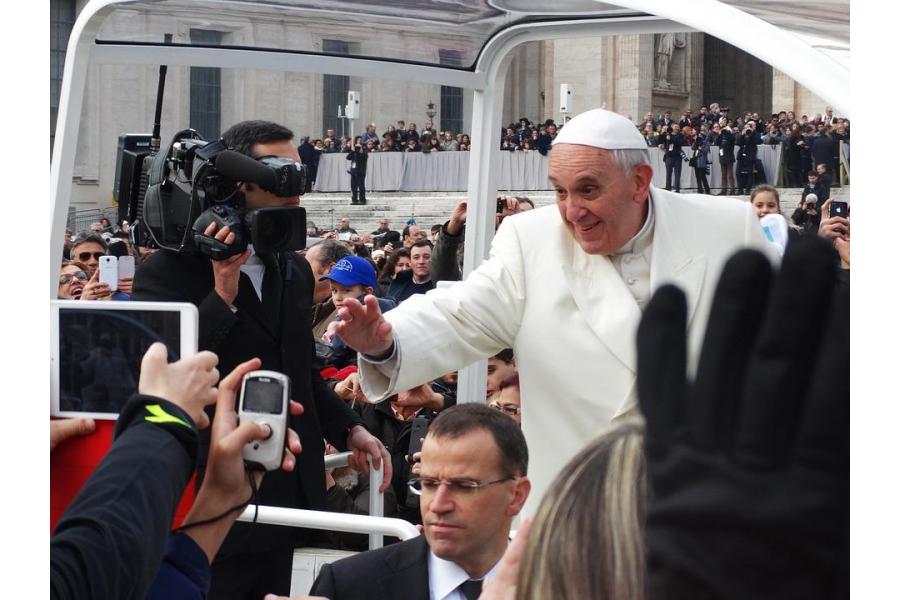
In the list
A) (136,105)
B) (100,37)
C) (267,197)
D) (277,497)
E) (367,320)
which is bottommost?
(277,497)

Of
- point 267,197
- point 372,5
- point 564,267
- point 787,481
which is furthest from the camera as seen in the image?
point 372,5

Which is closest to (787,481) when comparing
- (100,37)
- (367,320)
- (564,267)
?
(367,320)

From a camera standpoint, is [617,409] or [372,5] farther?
[372,5]

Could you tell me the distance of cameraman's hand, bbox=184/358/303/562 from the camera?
4.82 feet

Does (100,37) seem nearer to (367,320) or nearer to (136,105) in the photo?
(367,320)

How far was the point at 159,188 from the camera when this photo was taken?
2945 mm

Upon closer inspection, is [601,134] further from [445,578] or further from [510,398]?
[510,398]

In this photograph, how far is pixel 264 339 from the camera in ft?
9.79

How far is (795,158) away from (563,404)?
2364 centimetres

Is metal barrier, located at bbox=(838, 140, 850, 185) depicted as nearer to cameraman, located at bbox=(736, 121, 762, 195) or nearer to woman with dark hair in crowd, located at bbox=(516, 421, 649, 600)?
cameraman, located at bbox=(736, 121, 762, 195)

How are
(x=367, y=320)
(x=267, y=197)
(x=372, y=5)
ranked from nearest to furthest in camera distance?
(x=367, y=320)
(x=267, y=197)
(x=372, y=5)

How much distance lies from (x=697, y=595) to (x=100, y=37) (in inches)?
105

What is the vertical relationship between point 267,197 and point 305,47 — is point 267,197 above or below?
below

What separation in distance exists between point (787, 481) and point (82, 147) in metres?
33.3
